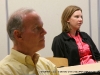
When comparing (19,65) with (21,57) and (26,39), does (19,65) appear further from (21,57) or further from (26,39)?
(26,39)

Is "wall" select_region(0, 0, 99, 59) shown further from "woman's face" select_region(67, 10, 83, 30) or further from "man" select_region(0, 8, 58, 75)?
"man" select_region(0, 8, 58, 75)

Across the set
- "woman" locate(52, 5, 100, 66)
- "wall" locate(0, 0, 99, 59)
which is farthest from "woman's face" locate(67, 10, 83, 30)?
"wall" locate(0, 0, 99, 59)

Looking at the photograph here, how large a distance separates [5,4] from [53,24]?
800 mm

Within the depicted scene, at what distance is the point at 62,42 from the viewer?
9.91ft

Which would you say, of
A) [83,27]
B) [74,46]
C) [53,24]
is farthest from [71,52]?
[83,27]

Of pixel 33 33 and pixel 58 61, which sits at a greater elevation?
pixel 33 33

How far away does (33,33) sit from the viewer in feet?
4.21

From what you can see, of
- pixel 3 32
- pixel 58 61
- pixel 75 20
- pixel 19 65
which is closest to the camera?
pixel 19 65

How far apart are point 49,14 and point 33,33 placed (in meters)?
2.51

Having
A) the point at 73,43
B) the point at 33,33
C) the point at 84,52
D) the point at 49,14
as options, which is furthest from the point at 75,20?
the point at 33,33

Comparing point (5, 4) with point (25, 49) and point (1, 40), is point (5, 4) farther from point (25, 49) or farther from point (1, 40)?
point (25, 49)

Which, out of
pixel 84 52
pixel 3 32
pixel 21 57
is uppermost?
pixel 21 57

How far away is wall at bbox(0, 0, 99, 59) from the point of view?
3.49 meters

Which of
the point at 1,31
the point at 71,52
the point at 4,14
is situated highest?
the point at 4,14
